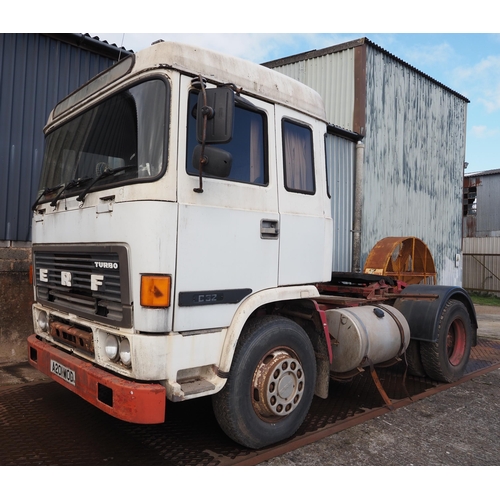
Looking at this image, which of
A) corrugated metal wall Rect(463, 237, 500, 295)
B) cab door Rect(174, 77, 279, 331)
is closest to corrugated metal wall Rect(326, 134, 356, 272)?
cab door Rect(174, 77, 279, 331)

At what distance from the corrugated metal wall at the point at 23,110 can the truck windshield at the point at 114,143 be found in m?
2.40

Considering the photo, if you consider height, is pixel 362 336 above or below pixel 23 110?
below

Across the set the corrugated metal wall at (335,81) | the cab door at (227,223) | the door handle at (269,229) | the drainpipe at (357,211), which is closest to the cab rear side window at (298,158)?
the cab door at (227,223)

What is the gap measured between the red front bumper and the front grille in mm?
347

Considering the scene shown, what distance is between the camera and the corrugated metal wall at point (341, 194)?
933 centimetres

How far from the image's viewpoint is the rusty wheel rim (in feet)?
11.0

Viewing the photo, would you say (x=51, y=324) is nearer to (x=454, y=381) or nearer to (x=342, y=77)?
(x=454, y=381)

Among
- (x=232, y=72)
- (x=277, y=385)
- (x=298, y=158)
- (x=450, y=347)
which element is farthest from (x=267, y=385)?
(x=450, y=347)

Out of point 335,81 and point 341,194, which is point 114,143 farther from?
point 335,81

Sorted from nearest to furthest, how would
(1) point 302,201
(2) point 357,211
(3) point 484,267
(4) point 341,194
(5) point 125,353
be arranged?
(5) point 125,353 → (1) point 302,201 → (4) point 341,194 → (2) point 357,211 → (3) point 484,267

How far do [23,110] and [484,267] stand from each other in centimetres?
1886

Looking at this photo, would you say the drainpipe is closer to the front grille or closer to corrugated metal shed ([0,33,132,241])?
corrugated metal shed ([0,33,132,241])

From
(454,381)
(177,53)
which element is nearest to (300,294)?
(177,53)

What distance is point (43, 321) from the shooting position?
3982 millimetres
